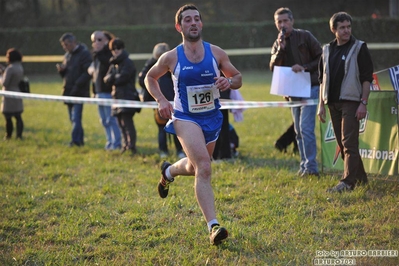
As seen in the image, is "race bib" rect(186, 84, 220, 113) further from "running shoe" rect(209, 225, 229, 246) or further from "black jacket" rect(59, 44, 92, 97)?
"black jacket" rect(59, 44, 92, 97)

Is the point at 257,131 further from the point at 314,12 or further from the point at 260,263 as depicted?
the point at 314,12

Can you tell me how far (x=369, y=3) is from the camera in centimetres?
4719

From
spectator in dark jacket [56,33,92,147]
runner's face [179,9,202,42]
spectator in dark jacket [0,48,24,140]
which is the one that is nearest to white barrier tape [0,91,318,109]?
spectator in dark jacket [0,48,24,140]

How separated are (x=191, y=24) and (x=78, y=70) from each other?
6754 mm

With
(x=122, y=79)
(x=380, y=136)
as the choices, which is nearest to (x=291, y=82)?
(x=380, y=136)

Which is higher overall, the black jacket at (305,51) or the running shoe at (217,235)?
the black jacket at (305,51)

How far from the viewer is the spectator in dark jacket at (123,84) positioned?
11.1m

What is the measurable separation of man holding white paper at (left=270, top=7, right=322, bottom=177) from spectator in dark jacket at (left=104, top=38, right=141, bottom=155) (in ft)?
10.8

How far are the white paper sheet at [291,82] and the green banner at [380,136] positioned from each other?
922 millimetres

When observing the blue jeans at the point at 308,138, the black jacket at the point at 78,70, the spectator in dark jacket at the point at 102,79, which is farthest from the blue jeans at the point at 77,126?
the blue jeans at the point at 308,138

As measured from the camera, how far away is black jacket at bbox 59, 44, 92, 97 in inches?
487

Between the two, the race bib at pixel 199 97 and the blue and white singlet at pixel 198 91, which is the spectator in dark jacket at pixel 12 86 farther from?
the race bib at pixel 199 97

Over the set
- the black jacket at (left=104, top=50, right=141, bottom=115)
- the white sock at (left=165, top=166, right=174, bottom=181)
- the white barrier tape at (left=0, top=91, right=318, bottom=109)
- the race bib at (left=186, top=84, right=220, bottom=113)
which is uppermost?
the race bib at (left=186, top=84, right=220, bottom=113)

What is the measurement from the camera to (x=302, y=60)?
8.70m
